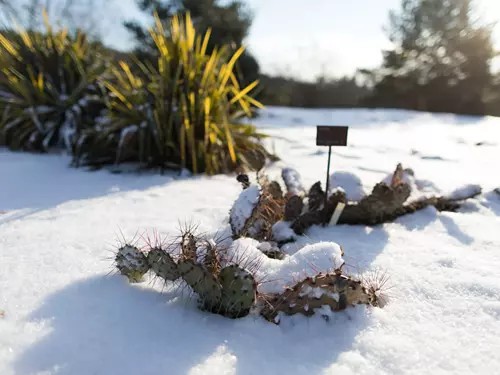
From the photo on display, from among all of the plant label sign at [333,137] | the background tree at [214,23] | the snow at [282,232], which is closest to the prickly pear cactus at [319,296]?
the snow at [282,232]

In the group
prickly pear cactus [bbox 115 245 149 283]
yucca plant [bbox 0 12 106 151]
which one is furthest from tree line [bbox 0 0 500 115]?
prickly pear cactus [bbox 115 245 149 283]

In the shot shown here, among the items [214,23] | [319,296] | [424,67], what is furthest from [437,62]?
[319,296]

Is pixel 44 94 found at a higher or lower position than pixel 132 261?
higher

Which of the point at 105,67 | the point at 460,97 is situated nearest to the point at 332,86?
the point at 460,97

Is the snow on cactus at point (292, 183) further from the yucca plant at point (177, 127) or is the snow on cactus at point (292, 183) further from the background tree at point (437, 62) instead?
the background tree at point (437, 62)

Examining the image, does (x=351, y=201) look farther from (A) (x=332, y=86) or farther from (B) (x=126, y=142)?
(A) (x=332, y=86)

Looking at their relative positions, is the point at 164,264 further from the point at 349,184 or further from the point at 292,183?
the point at 349,184
